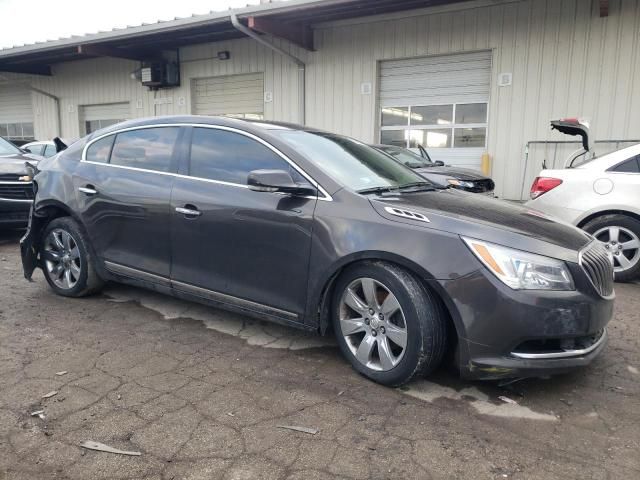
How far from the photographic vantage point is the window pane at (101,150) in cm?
426

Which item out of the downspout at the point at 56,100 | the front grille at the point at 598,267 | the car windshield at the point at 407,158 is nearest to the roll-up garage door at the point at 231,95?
the car windshield at the point at 407,158

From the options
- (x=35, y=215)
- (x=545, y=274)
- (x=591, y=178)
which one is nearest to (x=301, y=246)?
(x=545, y=274)

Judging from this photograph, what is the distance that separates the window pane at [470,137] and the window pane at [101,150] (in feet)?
26.4

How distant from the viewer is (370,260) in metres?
2.92

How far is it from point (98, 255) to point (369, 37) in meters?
8.80

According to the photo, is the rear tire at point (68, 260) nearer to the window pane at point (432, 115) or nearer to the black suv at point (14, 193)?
the black suv at point (14, 193)

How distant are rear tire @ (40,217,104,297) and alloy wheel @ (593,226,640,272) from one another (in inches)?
200

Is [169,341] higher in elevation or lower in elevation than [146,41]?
lower

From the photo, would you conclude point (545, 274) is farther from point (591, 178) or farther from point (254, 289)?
point (591, 178)

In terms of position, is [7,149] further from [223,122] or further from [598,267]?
[598,267]

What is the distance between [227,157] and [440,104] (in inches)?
323

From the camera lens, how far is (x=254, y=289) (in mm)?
3375

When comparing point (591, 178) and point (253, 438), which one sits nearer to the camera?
point (253, 438)

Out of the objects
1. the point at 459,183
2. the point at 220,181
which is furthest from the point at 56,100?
the point at 220,181
